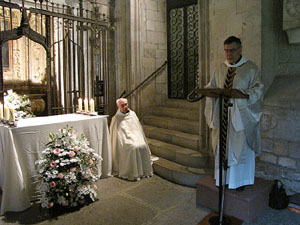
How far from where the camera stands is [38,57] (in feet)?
23.0

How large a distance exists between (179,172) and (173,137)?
105 cm

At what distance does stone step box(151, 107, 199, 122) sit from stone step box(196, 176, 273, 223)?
216 centimetres

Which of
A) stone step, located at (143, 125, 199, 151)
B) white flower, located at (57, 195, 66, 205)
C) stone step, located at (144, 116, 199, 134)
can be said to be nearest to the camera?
white flower, located at (57, 195, 66, 205)

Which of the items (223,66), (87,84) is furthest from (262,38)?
(87,84)

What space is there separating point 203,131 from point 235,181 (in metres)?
1.47

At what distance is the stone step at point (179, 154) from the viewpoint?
4227 millimetres

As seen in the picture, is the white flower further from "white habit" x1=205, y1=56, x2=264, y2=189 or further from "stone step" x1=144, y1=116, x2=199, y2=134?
"stone step" x1=144, y1=116, x2=199, y2=134

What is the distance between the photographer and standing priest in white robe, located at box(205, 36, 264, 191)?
2.80 m

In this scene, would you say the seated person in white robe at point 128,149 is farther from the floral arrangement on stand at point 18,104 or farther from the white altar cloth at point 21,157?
the floral arrangement on stand at point 18,104

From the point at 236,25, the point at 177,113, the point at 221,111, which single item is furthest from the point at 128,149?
the point at 236,25

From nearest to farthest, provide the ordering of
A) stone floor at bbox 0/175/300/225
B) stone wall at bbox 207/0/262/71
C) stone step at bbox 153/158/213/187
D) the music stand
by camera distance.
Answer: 1. the music stand
2. stone floor at bbox 0/175/300/225
3. stone wall at bbox 207/0/262/71
4. stone step at bbox 153/158/213/187

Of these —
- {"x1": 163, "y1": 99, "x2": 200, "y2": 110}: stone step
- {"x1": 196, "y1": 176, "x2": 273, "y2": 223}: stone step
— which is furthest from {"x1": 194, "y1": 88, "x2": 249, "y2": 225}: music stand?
{"x1": 163, "y1": 99, "x2": 200, "y2": 110}: stone step

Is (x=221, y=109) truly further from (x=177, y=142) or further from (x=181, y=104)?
(x=181, y=104)

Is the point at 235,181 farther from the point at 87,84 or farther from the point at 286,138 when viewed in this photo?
the point at 87,84
